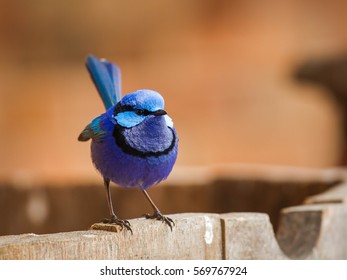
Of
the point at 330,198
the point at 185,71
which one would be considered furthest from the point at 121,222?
the point at 185,71

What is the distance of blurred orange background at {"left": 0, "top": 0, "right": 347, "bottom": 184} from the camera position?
7.33 meters

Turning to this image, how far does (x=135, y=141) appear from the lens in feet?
5.11

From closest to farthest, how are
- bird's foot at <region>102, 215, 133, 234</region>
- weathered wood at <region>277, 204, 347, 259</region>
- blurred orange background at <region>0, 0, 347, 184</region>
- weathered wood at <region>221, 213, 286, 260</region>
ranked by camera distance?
bird's foot at <region>102, 215, 133, 234</region>, weathered wood at <region>221, 213, 286, 260</region>, weathered wood at <region>277, 204, 347, 259</region>, blurred orange background at <region>0, 0, 347, 184</region>

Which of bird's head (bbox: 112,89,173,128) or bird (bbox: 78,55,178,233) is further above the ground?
bird's head (bbox: 112,89,173,128)

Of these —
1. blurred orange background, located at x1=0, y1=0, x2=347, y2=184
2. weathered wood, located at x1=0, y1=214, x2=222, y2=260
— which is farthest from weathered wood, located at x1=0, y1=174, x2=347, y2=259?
blurred orange background, located at x1=0, y1=0, x2=347, y2=184

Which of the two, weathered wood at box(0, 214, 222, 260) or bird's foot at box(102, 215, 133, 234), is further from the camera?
bird's foot at box(102, 215, 133, 234)

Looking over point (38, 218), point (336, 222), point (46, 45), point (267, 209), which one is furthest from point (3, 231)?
point (46, 45)

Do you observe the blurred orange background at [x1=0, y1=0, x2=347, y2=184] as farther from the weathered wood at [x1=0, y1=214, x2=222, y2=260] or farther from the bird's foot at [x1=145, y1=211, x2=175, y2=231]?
the bird's foot at [x1=145, y1=211, x2=175, y2=231]

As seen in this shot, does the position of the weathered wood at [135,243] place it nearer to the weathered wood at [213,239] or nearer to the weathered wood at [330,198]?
the weathered wood at [213,239]

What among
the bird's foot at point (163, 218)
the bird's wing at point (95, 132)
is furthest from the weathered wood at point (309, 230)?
the bird's wing at point (95, 132)

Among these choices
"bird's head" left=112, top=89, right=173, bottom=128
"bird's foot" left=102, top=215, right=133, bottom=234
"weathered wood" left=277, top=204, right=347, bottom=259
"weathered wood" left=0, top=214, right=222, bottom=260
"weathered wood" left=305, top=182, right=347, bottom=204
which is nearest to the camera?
"bird's head" left=112, top=89, right=173, bottom=128

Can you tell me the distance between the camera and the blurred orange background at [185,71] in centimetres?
733

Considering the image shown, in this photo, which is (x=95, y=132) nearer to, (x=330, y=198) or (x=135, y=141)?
(x=135, y=141)
